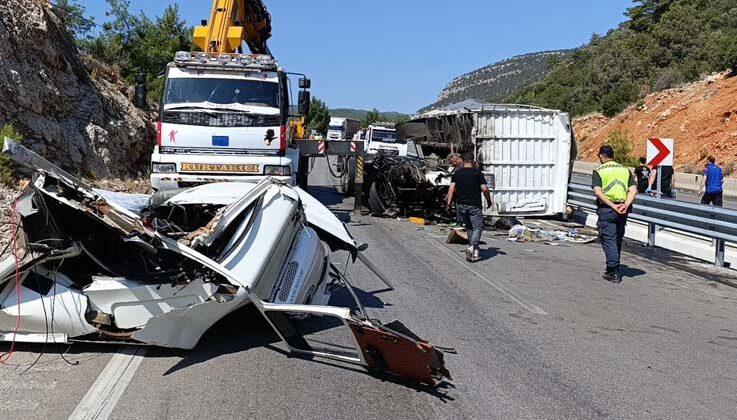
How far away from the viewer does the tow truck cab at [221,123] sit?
486 inches

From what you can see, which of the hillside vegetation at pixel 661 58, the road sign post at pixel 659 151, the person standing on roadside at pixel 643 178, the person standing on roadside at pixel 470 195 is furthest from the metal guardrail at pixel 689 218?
the hillside vegetation at pixel 661 58

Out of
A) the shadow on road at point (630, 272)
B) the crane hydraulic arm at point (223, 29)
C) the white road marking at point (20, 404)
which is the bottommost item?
the shadow on road at point (630, 272)

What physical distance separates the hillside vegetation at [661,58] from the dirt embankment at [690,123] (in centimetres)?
214

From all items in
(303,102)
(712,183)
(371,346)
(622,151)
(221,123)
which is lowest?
(371,346)

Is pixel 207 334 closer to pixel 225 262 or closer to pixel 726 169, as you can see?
pixel 225 262

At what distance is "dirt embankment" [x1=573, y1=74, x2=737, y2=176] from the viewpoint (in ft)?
115

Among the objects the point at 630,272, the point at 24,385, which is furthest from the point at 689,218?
the point at 24,385

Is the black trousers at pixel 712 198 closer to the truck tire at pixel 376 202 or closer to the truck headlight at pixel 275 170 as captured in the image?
the truck tire at pixel 376 202

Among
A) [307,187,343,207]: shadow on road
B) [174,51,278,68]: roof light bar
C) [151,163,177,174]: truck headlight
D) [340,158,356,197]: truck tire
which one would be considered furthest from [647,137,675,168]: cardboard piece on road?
[151,163,177,174]: truck headlight

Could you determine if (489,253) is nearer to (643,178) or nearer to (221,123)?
(221,123)

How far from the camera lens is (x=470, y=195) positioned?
11.1 metres

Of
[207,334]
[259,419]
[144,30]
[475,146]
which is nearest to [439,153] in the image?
[475,146]

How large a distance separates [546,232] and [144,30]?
22718 mm

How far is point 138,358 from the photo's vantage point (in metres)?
5.58
